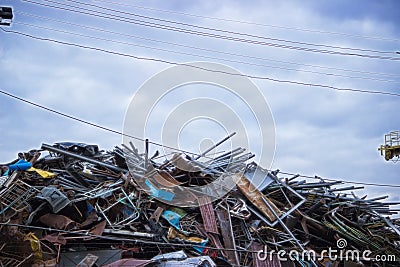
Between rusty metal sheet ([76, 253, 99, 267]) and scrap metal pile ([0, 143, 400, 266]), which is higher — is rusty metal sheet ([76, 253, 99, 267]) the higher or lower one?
the lower one

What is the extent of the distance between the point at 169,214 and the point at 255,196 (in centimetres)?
284

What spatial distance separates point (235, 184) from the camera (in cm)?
1235

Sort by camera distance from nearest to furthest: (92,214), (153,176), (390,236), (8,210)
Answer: (8,210) → (92,214) → (153,176) → (390,236)

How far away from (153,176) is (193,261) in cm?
357

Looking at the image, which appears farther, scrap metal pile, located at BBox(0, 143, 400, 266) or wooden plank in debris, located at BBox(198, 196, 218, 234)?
wooden plank in debris, located at BBox(198, 196, 218, 234)

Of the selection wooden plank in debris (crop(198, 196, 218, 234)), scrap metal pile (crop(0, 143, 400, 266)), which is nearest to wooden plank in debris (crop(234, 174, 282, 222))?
scrap metal pile (crop(0, 143, 400, 266))

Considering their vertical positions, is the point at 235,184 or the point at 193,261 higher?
the point at 235,184

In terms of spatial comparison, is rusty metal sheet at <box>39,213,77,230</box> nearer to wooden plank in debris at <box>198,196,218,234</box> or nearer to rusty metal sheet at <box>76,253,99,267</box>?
rusty metal sheet at <box>76,253,99,267</box>

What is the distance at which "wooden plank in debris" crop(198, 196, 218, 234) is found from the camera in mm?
10565

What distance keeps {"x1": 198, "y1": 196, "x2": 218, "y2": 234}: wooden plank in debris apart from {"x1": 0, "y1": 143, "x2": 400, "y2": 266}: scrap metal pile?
1.0 inches

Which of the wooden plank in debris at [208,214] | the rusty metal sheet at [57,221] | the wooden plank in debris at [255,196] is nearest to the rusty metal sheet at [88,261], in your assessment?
the rusty metal sheet at [57,221]

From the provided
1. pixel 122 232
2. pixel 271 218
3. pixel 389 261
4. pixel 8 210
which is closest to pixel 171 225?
pixel 122 232

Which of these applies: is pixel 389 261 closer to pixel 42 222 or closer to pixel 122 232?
pixel 122 232

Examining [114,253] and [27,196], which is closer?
[114,253]
